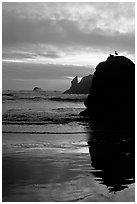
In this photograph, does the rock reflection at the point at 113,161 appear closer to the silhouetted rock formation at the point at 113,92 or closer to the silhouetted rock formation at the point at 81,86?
the silhouetted rock formation at the point at 113,92

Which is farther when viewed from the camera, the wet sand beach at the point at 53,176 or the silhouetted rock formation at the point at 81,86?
the silhouetted rock formation at the point at 81,86

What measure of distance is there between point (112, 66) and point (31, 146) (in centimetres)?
2213

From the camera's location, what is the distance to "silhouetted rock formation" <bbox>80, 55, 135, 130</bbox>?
30.0 meters

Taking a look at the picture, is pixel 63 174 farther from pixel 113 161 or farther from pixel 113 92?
pixel 113 92

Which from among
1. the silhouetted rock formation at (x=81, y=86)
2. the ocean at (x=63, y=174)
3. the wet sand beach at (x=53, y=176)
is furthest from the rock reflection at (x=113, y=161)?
the silhouetted rock formation at (x=81, y=86)

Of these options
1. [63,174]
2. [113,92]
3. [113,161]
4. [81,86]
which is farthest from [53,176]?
[81,86]

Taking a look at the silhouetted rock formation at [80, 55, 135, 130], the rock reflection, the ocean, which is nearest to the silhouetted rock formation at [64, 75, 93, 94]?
the silhouetted rock formation at [80, 55, 135, 130]

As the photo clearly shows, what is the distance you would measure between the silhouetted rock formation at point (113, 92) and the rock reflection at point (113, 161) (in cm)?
1365

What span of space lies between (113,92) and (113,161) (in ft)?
70.0

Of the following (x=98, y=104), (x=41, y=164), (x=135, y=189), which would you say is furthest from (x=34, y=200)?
(x=98, y=104)

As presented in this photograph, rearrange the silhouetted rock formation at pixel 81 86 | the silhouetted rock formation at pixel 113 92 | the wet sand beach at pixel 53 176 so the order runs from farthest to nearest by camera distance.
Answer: the silhouetted rock formation at pixel 81 86 < the silhouetted rock formation at pixel 113 92 < the wet sand beach at pixel 53 176

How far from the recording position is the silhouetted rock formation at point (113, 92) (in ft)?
98.4

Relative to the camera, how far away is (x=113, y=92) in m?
31.8

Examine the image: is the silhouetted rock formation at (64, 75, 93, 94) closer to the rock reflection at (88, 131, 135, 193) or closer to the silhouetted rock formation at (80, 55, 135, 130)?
the silhouetted rock formation at (80, 55, 135, 130)
